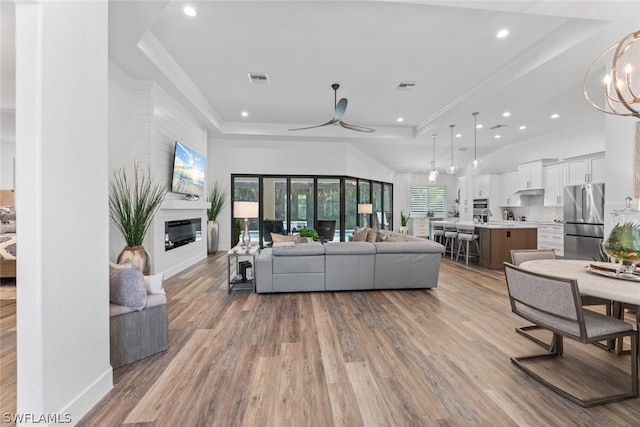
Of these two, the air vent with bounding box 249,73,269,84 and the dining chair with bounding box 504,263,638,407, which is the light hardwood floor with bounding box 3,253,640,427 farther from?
the air vent with bounding box 249,73,269,84

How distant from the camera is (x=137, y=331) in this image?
7.11ft

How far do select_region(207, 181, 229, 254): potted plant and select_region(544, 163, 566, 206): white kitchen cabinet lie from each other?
8455 millimetres

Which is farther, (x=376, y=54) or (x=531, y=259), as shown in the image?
(x=376, y=54)

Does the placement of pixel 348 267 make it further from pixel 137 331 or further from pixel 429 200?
pixel 429 200

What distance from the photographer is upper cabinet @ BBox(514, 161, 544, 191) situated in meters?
7.27

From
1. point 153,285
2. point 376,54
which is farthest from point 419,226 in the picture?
point 153,285

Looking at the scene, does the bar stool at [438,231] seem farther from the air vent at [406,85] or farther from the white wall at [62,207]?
the white wall at [62,207]

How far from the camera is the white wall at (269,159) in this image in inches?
295

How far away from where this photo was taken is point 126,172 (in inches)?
155

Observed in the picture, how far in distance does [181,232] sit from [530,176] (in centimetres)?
881

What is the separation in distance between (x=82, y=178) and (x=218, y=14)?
226cm

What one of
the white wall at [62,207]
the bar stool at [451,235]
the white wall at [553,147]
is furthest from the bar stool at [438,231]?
the white wall at [62,207]

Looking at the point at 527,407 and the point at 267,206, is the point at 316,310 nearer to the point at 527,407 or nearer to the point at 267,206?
the point at 527,407

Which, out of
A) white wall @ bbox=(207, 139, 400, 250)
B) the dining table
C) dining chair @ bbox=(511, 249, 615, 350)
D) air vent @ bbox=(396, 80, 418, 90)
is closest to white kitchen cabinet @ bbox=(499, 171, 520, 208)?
white wall @ bbox=(207, 139, 400, 250)
